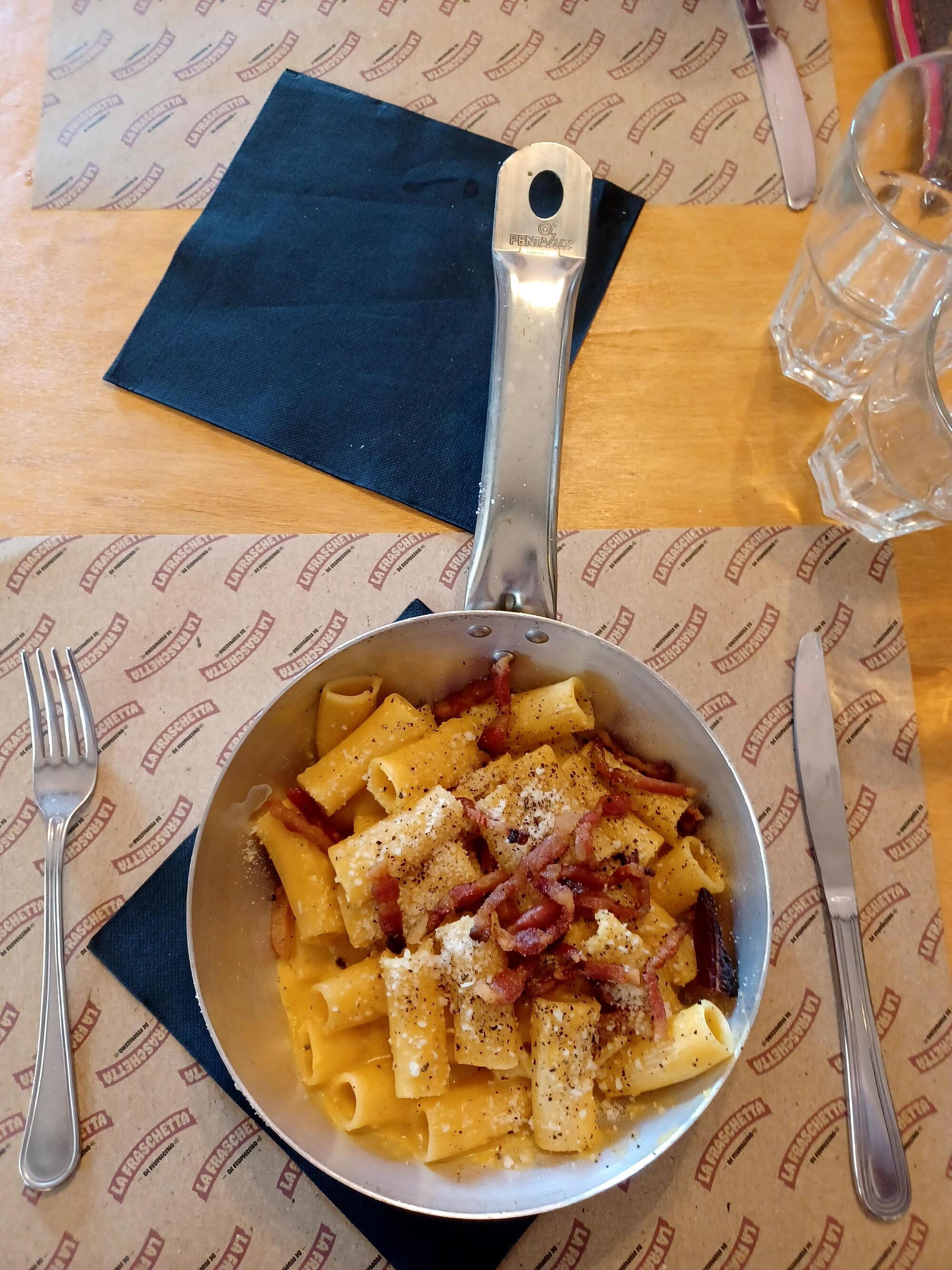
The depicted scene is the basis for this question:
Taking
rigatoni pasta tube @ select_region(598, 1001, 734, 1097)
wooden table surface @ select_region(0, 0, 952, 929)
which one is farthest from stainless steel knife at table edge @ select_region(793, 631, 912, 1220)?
rigatoni pasta tube @ select_region(598, 1001, 734, 1097)

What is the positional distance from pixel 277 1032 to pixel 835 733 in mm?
915

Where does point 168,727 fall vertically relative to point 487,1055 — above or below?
above

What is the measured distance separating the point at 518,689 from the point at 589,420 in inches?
20.6

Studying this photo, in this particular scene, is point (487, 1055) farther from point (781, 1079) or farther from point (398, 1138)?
point (781, 1079)

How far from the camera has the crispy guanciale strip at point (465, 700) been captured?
1238 mm

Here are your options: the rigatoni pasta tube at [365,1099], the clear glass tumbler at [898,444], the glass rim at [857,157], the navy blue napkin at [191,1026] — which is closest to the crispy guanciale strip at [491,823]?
the rigatoni pasta tube at [365,1099]

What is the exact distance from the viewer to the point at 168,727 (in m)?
1.34

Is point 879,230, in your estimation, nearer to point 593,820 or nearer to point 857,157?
point 857,157

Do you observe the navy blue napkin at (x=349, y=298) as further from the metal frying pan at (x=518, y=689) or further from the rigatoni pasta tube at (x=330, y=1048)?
the rigatoni pasta tube at (x=330, y=1048)

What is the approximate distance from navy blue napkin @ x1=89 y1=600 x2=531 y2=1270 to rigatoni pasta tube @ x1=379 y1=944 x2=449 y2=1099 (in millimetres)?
223

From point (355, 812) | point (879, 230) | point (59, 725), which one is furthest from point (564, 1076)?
point (879, 230)

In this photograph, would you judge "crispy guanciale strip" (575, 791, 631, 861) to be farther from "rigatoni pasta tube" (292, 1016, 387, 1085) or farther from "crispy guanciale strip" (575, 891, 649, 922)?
"rigatoni pasta tube" (292, 1016, 387, 1085)

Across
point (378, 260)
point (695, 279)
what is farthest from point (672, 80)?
point (378, 260)

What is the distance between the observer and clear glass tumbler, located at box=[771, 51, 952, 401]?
128 cm
